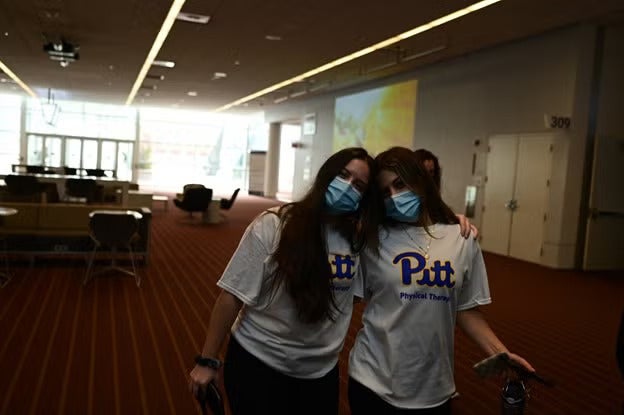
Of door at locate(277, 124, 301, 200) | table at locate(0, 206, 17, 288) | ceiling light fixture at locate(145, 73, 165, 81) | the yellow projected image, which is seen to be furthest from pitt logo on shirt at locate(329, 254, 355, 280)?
door at locate(277, 124, 301, 200)

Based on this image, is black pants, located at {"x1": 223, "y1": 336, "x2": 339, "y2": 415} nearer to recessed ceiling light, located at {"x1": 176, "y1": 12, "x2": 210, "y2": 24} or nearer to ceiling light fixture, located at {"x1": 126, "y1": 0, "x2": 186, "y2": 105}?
ceiling light fixture, located at {"x1": 126, "y1": 0, "x2": 186, "y2": 105}

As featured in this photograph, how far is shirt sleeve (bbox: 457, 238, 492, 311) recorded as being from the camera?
1.78 meters

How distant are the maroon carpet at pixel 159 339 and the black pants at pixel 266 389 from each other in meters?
1.82

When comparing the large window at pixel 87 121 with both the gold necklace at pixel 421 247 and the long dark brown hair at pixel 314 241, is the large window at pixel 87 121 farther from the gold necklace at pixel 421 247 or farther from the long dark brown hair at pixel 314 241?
the gold necklace at pixel 421 247

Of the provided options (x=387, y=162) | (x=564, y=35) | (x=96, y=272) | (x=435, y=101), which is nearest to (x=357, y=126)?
(x=435, y=101)

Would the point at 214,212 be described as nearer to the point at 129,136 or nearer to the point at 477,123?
the point at 477,123

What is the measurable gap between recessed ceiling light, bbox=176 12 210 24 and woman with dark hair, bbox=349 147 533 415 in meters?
8.98

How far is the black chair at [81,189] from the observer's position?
11398 mm

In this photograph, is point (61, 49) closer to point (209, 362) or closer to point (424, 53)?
point (424, 53)

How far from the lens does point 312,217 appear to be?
5.58ft

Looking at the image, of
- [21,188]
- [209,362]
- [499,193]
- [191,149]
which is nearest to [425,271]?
[209,362]

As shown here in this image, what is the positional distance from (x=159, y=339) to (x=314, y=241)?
3.42 meters

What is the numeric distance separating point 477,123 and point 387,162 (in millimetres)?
10915

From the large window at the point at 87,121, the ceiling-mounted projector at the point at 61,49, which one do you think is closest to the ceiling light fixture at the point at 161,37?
the ceiling-mounted projector at the point at 61,49
